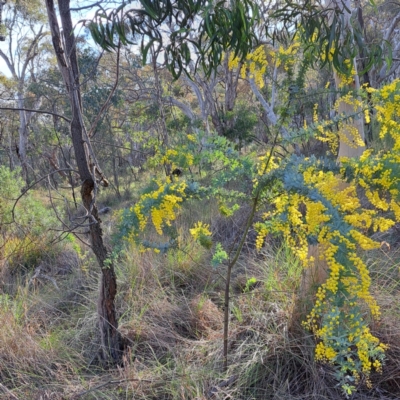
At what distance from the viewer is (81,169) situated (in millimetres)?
1929

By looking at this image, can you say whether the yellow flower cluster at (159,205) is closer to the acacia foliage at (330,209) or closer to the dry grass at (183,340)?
the acacia foliage at (330,209)

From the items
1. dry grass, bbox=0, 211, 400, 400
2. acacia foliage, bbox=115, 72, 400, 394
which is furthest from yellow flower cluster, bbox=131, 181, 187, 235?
dry grass, bbox=0, 211, 400, 400

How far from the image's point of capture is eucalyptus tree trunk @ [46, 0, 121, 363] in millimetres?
1791

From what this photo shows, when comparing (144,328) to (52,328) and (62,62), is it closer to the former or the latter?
(52,328)

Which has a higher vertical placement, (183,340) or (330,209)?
(330,209)

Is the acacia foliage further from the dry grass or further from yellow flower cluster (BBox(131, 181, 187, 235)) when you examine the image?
the dry grass

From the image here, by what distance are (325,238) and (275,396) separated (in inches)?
39.8

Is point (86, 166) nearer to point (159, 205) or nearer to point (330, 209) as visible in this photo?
point (159, 205)

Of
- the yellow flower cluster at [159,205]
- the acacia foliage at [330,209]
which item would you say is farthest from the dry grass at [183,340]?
the yellow flower cluster at [159,205]

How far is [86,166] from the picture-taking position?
1.92 m

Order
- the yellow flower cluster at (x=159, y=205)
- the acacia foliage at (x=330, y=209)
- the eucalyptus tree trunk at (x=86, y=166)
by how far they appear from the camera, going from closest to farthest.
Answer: the acacia foliage at (x=330, y=209) → the yellow flower cluster at (x=159, y=205) → the eucalyptus tree trunk at (x=86, y=166)

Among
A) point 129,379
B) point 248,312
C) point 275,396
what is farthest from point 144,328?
point 275,396

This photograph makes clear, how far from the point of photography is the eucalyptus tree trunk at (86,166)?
179 cm

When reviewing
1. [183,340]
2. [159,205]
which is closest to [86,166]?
[159,205]
